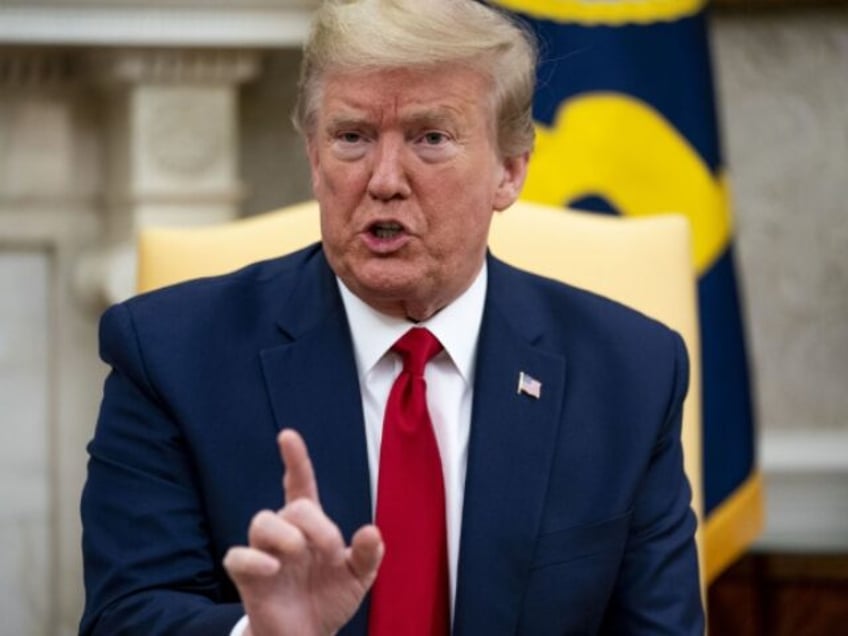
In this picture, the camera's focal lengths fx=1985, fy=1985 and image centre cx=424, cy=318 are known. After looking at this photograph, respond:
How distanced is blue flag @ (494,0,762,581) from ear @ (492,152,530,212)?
1.59 m

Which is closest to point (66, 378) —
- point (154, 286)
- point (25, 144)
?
point (25, 144)

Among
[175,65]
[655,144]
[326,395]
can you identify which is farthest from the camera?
[175,65]

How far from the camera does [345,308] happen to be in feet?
7.49

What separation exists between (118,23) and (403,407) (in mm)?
2129

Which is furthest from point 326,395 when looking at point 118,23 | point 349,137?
point 118,23

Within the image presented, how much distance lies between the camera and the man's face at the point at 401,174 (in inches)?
83.8

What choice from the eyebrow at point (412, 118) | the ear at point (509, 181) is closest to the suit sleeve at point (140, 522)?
the eyebrow at point (412, 118)

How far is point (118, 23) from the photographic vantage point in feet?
13.5

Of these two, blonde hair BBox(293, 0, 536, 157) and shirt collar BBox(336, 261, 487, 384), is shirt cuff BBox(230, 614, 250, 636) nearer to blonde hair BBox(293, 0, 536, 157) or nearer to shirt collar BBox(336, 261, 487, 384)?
shirt collar BBox(336, 261, 487, 384)

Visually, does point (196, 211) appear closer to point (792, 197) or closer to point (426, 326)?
point (792, 197)

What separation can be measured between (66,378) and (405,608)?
7.97 ft

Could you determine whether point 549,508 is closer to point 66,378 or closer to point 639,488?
point 639,488

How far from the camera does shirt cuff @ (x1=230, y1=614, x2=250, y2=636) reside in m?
1.93

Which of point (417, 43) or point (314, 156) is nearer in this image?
point (417, 43)
